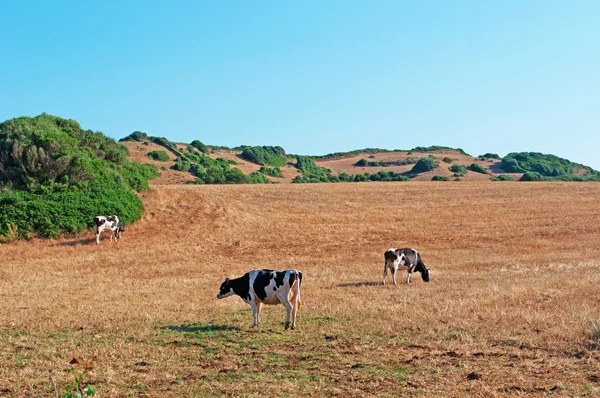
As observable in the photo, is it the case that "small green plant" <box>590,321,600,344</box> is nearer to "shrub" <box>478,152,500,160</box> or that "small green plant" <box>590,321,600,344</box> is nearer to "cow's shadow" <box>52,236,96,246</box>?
"cow's shadow" <box>52,236,96,246</box>

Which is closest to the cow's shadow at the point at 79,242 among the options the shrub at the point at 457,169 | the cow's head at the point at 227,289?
the cow's head at the point at 227,289

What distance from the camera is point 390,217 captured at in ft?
143

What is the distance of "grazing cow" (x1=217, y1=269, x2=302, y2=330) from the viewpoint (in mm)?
14117

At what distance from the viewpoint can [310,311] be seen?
16.1 metres

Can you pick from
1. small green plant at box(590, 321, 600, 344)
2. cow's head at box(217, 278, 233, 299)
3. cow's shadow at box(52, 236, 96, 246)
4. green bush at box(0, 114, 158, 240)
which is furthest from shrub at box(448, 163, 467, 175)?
→ small green plant at box(590, 321, 600, 344)

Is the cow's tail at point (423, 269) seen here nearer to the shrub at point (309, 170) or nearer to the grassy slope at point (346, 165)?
the grassy slope at point (346, 165)

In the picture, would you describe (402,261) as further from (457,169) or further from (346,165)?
(346,165)

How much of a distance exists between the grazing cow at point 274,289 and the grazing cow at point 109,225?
19.8 metres

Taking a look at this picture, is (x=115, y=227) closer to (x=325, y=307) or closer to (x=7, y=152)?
(x=7, y=152)

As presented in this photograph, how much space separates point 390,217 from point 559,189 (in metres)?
24.7

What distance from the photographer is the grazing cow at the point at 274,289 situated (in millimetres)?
14117

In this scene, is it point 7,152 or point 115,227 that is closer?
point 115,227

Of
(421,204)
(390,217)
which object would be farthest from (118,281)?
(421,204)

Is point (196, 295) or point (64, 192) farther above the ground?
point (64, 192)
